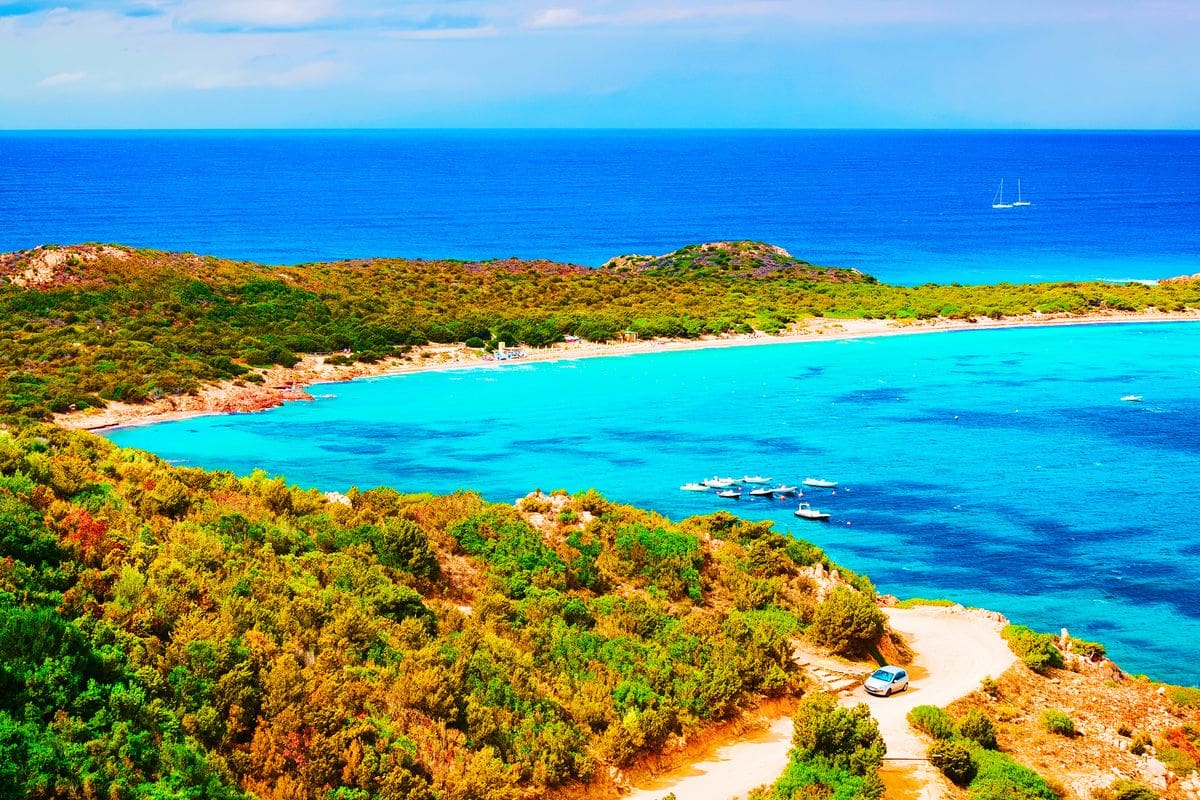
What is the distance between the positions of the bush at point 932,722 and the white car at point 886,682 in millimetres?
1379

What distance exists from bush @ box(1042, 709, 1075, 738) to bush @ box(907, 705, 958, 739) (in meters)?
2.37

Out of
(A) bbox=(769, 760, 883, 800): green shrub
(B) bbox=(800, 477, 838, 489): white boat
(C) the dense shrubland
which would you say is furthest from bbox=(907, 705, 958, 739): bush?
(B) bbox=(800, 477, 838, 489): white boat

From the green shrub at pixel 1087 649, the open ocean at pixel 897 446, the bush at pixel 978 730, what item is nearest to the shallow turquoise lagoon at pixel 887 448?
the open ocean at pixel 897 446

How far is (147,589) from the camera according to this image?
64.5ft

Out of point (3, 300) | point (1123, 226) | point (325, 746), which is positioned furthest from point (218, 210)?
point (325, 746)

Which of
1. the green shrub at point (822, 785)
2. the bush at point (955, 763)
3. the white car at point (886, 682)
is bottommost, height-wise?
the white car at point (886, 682)

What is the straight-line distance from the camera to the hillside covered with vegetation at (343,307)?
6253cm

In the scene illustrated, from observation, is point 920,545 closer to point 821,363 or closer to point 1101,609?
point 1101,609

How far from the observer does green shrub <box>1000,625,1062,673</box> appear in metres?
27.3

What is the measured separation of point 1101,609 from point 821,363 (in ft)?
128

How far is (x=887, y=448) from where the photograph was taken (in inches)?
2093

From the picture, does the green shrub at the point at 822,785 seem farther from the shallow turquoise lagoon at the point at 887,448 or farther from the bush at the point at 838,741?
the shallow turquoise lagoon at the point at 887,448

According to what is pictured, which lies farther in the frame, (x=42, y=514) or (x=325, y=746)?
(x=42, y=514)

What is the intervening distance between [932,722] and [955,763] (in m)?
2.06
